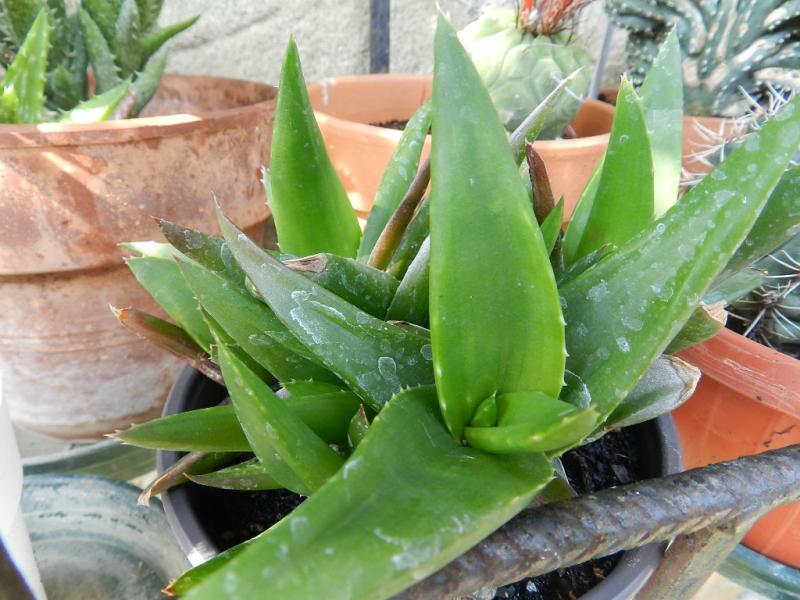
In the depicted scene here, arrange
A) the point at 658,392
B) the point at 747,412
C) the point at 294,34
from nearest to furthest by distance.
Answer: the point at 658,392 → the point at 747,412 → the point at 294,34

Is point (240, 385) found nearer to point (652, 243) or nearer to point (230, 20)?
point (652, 243)

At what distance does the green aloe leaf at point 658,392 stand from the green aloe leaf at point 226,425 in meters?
0.14

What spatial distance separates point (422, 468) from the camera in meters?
0.22

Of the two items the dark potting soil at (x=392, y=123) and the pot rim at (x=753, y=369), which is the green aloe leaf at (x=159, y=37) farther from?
the pot rim at (x=753, y=369)

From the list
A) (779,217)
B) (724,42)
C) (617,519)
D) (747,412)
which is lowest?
(747,412)

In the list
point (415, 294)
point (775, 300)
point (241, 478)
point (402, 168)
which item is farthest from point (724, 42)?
point (241, 478)

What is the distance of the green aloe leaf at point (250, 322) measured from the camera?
29cm

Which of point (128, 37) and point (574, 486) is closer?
point (574, 486)

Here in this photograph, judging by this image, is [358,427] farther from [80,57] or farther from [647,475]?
[80,57]

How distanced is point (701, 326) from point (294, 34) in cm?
94

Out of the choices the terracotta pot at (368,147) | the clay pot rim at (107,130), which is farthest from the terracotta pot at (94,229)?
the terracotta pot at (368,147)

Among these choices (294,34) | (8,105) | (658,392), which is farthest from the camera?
(294,34)

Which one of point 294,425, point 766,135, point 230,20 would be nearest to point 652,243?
point 766,135

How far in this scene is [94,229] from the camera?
0.61m
